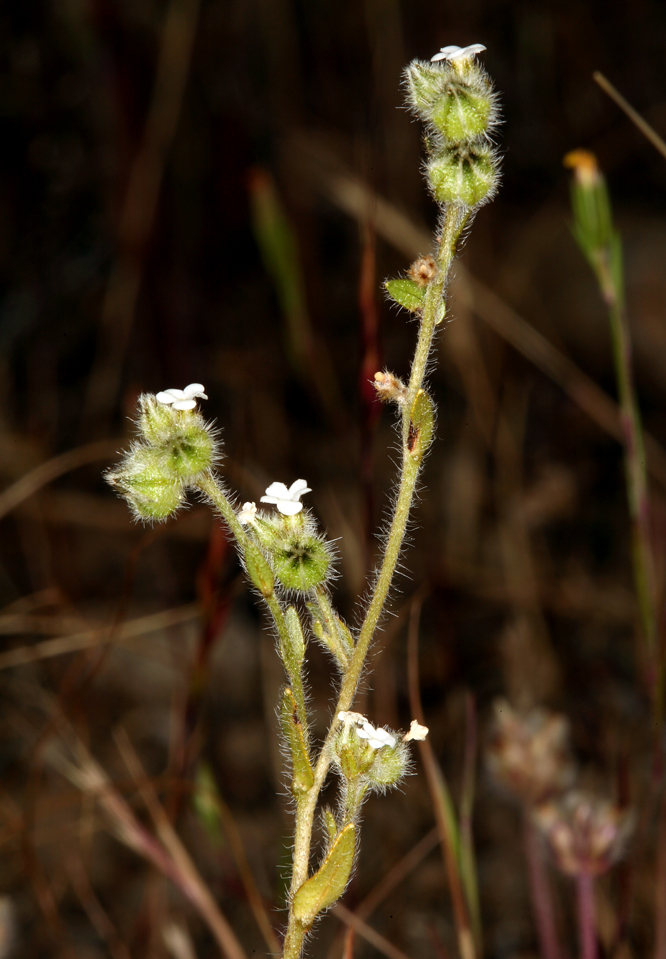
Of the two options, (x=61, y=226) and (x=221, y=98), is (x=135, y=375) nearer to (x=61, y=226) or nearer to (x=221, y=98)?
(x=61, y=226)

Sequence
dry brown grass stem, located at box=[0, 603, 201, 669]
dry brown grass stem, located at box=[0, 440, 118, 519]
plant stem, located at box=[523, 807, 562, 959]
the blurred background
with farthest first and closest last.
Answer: the blurred background
dry brown grass stem, located at box=[0, 603, 201, 669]
dry brown grass stem, located at box=[0, 440, 118, 519]
plant stem, located at box=[523, 807, 562, 959]

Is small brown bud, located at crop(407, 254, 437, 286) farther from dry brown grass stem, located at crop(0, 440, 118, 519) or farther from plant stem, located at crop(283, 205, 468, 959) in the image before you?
dry brown grass stem, located at crop(0, 440, 118, 519)

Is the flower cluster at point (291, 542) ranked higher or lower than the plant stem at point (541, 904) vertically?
higher

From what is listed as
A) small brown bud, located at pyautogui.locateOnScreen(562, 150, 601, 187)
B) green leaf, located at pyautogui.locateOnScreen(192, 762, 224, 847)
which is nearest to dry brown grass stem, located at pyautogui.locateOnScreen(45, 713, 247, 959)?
green leaf, located at pyautogui.locateOnScreen(192, 762, 224, 847)

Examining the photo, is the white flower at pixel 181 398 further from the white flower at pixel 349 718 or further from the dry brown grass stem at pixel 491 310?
the dry brown grass stem at pixel 491 310

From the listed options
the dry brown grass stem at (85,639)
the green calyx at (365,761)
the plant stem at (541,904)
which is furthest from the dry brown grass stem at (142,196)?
the green calyx at (365,761)

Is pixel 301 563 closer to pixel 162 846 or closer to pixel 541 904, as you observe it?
pixel 541 904
